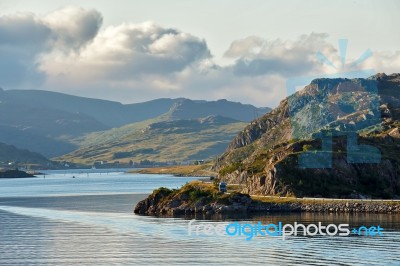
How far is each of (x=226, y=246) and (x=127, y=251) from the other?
13808mm

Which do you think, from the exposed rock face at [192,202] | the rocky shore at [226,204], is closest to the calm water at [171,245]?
the rocky shore at [226,204]

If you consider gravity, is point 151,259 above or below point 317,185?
below

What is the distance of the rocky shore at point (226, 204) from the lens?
6314 inches

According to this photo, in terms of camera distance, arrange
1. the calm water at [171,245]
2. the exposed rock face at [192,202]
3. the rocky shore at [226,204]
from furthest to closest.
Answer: the exposed rock face at [192,202]
the rocky shore at [226,204]
the calm water at [171,245]

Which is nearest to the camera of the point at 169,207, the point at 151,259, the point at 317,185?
the point at 151,259

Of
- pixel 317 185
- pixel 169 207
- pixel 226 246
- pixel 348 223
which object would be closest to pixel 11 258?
pixel 226 246

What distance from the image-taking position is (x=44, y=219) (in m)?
159

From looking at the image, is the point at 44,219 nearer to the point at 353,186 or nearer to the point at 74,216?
the point at 74,216

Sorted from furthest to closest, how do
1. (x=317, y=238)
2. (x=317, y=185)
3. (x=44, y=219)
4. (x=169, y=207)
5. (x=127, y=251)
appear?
(x=317, y=185) < (x=169, y=207) < (x=44, y=219) < (x=317, y=238) < (x=127, y=251)

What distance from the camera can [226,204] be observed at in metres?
170

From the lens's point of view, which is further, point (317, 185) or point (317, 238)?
point (317, 185)

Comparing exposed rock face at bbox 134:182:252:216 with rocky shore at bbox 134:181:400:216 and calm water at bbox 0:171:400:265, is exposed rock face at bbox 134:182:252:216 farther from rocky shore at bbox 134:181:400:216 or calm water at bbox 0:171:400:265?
calm water at bbox 0:171:400:265

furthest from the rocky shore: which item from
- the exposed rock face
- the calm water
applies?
the calm water

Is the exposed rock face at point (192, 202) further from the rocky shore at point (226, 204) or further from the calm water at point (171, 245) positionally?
the calm water at point (171, 245)
